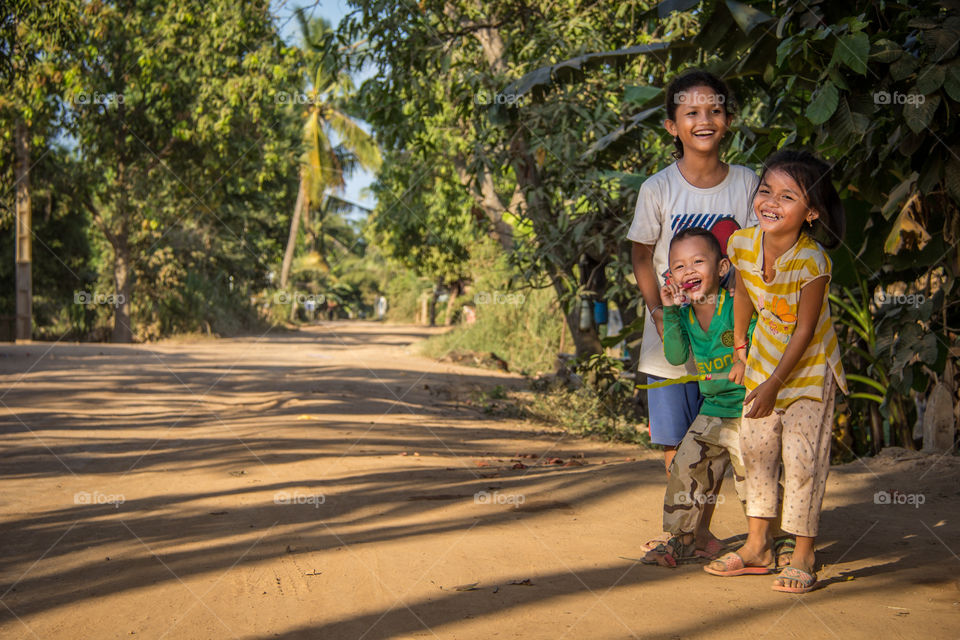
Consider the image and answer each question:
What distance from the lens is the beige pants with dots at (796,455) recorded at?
10.7 ft

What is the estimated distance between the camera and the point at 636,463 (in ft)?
19.7

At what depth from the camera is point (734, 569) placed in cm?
343

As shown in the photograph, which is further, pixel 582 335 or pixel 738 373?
pixel 582 335

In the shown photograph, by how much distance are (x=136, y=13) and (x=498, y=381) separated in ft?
33.7

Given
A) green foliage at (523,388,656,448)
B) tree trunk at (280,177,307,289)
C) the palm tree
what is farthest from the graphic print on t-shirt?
tree trunk at (280,177,307,289)

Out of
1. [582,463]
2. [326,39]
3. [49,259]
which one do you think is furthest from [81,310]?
[582,463]

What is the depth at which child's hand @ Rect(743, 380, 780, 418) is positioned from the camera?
319cm

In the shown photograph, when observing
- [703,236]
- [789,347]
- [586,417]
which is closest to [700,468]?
[789,347]

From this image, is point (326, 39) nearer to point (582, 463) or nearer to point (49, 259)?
point (582, 463)

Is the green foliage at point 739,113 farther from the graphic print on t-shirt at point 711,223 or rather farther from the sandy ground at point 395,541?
the sandy ground at point 395,541

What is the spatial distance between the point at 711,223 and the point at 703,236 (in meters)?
0.16

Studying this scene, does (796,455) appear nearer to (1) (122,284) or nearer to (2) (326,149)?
(1) (122,284)

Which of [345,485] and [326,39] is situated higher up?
[326,39]

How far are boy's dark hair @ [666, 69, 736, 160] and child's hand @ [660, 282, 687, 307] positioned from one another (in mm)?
638
